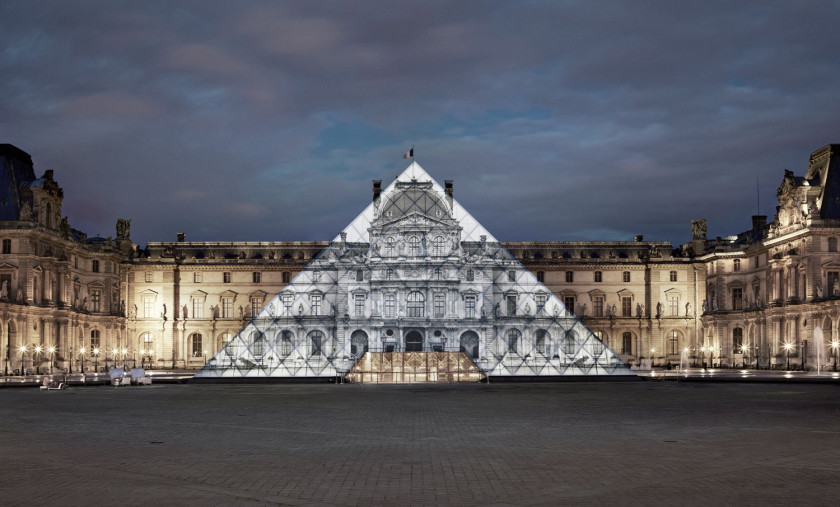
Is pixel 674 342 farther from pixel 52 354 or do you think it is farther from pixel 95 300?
pixel 52 354

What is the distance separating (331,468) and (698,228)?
74.1m

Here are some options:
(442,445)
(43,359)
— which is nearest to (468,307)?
(43,359)

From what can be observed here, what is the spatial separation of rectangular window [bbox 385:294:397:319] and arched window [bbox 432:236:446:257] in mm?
5506

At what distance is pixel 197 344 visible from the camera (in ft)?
271

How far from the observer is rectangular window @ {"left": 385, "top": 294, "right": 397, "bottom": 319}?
3017 inches

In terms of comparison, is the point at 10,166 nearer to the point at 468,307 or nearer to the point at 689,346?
the point at 468,307

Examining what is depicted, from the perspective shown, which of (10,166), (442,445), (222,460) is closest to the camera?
(222,460)

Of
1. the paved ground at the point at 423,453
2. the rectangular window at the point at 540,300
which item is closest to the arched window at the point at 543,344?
the rectangular window at the point at 540,300

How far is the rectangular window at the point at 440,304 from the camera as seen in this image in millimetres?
76438

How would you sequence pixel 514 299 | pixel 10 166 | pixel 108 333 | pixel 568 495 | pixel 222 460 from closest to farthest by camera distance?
pixel 568 495 → pixel 222 460 → pixel 514 299 → pixel 10 166 → pixel 108 333

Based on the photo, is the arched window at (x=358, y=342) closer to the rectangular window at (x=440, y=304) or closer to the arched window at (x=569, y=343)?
the rectangular window at (x=440, y=304)

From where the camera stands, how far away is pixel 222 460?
14508 millimetres

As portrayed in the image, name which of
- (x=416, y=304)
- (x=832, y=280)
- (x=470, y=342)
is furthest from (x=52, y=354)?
(x=832, y=280)

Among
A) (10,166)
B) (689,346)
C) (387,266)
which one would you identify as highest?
(10,166)
